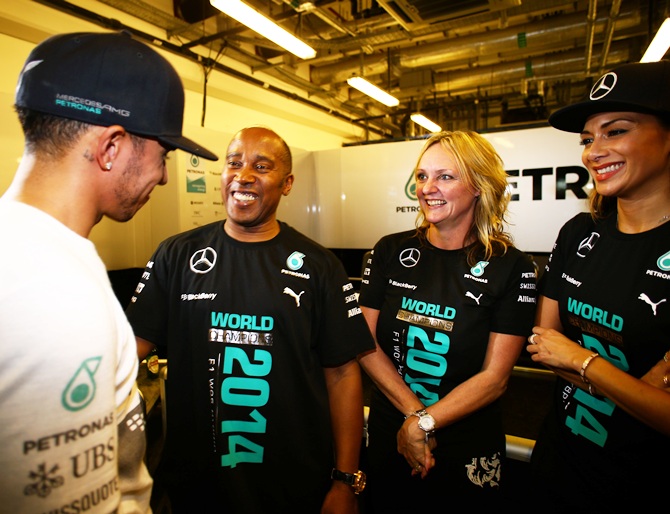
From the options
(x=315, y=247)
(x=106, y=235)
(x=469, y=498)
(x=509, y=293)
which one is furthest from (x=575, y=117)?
(x=106, y=235)

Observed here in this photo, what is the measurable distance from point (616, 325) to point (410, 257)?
649 millimetres

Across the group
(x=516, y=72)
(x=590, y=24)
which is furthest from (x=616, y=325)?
(x=516, y=72)

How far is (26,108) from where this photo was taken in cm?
63

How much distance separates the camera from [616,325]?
1073 mm

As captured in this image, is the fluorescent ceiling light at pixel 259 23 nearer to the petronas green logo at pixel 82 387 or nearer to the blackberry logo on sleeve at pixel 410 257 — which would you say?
the blackberry logo on sleeve at pixel 410 257

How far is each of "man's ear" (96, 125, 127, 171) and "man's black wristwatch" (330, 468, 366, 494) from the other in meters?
1.05

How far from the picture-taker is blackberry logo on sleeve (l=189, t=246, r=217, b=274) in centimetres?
121

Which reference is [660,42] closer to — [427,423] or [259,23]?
[259,23]


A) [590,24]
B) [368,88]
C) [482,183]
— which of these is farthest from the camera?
[368,88]

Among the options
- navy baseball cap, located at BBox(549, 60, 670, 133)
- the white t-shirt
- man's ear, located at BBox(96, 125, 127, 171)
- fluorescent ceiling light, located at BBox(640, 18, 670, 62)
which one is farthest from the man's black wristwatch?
fluorescent ceiling light, located at BBox(640, 18, 670, 62)

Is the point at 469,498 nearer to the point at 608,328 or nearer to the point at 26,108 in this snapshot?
the point at 608,328

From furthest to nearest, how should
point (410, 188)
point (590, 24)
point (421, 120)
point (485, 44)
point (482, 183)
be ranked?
point (421, 120)
point (485, 44)
point (410, 188)
point (590, 24)
point (482, 183)

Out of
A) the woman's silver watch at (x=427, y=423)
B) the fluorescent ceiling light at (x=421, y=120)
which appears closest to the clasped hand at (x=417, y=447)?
the woman's silver watch at (x=427, y=423)

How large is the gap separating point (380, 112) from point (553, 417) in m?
8.17
